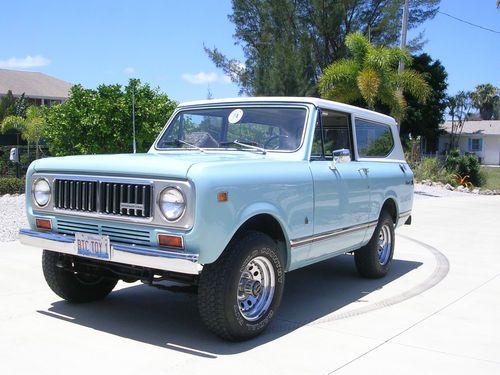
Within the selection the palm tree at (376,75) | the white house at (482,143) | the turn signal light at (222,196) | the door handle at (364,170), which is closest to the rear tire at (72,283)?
the turn signal light at (222,196)

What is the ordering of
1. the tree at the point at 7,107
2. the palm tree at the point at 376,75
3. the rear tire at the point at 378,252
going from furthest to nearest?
1. the tree at the point at 7,107
2. the palm tree at the point at 376,75
3. the rear tire at the point at 378,252

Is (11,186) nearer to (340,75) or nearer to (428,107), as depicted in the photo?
(340,75)

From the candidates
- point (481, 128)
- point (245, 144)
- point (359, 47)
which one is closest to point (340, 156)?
point (245, 144)

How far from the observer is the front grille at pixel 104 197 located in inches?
166

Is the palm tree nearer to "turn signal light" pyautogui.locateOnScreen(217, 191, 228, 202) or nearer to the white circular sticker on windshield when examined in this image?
the white circular sticker on windshield

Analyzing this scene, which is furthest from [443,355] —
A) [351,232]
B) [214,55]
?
[214,55]

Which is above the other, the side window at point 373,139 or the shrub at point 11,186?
the side window at point 373,139

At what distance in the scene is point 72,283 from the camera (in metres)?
5.30

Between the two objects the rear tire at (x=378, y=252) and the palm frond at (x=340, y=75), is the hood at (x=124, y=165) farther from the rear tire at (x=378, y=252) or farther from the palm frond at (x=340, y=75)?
the palm frond at (x=340, y=75)

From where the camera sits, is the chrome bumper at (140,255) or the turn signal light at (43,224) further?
the turn signal light at (43,224)

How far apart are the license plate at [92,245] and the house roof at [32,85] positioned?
46945 mm

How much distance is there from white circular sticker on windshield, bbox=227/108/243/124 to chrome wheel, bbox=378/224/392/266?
231cm

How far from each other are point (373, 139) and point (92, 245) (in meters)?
3.66

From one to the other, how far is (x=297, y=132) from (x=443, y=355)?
7.47ft
